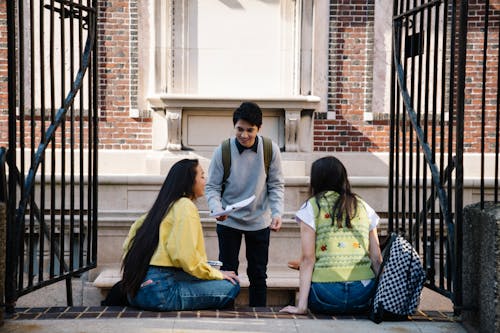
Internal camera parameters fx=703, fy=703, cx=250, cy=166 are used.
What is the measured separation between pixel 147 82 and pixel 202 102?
831 mm

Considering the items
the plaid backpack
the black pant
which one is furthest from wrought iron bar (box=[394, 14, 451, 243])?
the black pant

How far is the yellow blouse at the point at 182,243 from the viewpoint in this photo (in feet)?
14.3

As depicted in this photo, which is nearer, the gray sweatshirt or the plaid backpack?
the plaid backpack

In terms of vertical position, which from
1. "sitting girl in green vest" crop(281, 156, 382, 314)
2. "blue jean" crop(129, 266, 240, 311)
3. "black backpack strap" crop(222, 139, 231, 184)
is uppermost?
"black backpack strap" crop(222, 139, 231, 184)

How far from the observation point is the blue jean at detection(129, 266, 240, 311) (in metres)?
4.40

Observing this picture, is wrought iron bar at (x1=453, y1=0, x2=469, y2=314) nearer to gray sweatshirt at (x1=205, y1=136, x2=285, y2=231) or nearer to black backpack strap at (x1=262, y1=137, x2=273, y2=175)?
gray sweatshirt at (x1=205, y1=136, x2=285, y2=231)

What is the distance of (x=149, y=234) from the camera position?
4445mm

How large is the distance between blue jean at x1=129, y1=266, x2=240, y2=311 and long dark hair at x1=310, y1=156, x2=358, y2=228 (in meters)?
0.89

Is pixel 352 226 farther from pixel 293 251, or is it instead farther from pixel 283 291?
pixel 293 251

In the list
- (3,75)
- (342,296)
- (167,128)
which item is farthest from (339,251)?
(3,75)

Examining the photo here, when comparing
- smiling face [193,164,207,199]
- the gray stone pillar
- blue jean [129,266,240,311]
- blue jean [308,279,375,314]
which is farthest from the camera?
smiling face [193,164,207,199]

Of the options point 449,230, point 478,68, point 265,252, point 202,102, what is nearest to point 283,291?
point 265,252

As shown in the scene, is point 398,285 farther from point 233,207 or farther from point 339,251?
point 233,207

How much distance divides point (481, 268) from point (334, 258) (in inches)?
34.1
